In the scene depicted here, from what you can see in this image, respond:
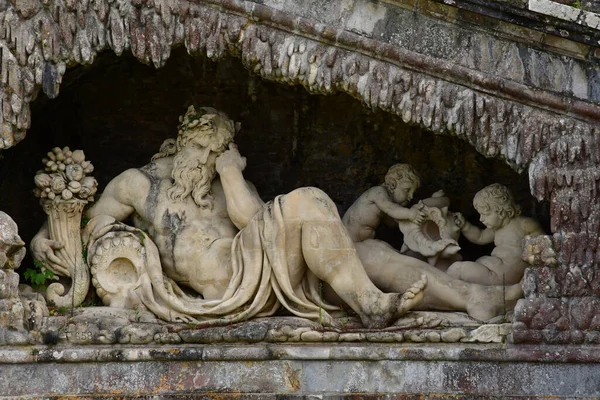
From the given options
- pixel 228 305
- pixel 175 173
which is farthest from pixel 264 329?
pixel 175 173

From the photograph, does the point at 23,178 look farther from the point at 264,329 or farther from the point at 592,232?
the point at 592,232

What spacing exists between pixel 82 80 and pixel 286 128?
160 cm

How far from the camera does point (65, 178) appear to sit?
47.9 ft

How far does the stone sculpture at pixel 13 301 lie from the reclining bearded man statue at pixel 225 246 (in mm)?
411

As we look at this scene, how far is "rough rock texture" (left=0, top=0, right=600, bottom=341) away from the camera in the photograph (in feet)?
44.8

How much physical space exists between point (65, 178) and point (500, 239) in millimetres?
3118

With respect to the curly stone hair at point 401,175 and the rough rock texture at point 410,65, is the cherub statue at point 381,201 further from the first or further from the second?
the rough rock texture at point 410,65

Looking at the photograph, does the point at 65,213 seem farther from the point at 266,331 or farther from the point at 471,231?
the point at 471,231

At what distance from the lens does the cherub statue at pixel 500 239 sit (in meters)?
14.4

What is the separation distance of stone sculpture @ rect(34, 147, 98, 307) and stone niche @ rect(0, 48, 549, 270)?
67 centimetres

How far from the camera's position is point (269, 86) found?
15.6 meters

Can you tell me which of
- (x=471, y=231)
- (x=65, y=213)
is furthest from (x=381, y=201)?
(x=65, y=213)

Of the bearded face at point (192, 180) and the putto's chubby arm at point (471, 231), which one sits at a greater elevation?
the bearded face at point (192, 180)

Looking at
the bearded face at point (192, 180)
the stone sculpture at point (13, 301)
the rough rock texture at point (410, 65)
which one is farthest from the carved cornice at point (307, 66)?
the bearded face at point (192, 180)
